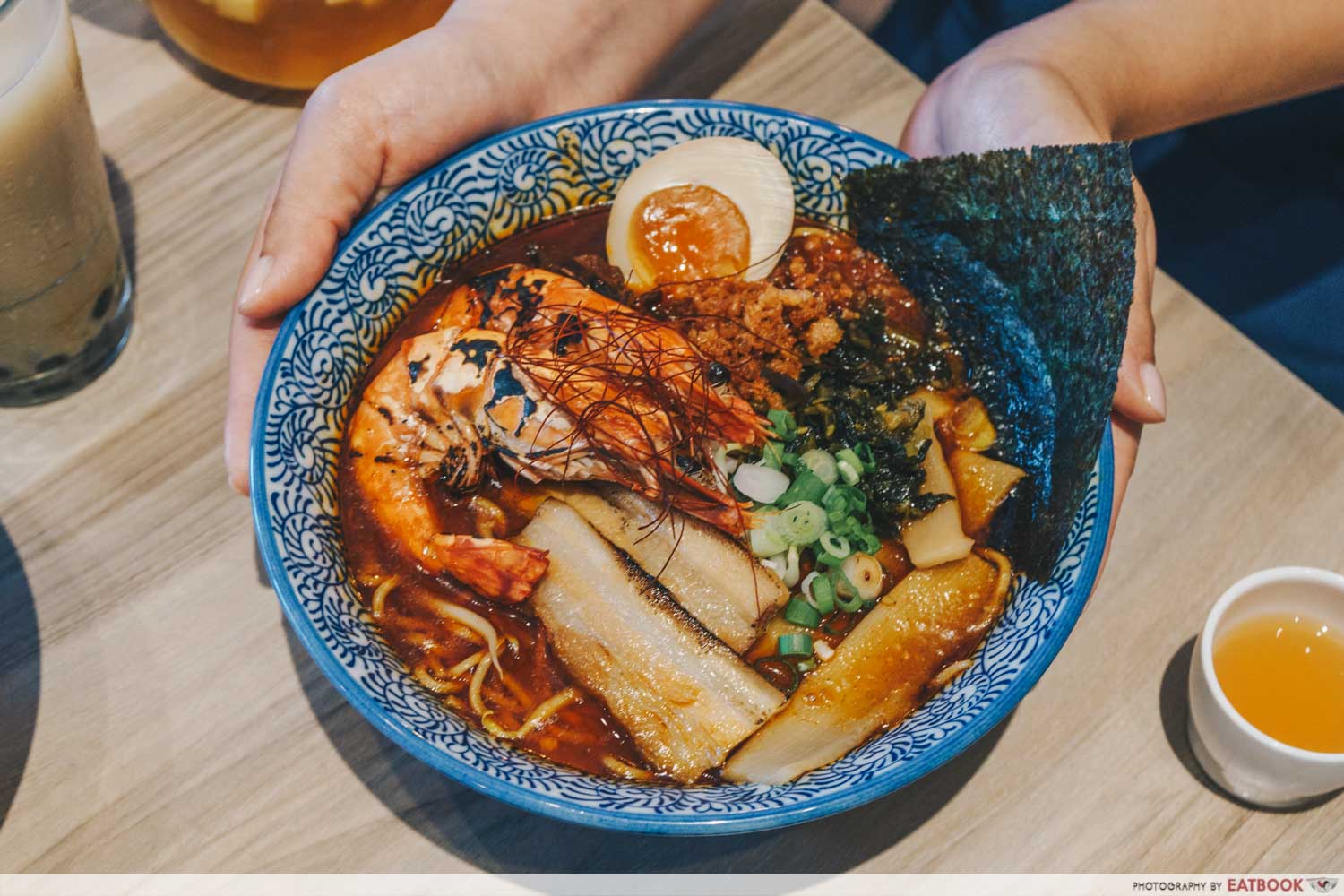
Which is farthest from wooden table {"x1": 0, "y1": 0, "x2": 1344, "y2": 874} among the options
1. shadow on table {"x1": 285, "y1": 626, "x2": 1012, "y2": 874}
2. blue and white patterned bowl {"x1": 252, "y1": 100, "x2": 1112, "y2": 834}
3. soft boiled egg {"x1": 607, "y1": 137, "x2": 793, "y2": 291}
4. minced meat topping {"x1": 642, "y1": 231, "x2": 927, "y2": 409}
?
soft boiled egg {"x1": 607, "y1": 137, "x2": 793, "y2": 291}

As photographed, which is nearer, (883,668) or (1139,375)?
(883,668)

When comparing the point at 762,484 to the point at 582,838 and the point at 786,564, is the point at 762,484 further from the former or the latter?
the point at 582,838

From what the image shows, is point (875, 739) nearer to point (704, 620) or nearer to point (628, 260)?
point (704, 620)

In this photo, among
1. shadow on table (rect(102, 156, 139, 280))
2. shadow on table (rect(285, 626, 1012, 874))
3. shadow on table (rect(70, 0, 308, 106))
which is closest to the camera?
shadow on table (rect(285, 626, 1012, 874))

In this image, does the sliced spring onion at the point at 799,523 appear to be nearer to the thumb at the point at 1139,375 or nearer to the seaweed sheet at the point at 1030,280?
the seaweed sheet at the point at 1030,280

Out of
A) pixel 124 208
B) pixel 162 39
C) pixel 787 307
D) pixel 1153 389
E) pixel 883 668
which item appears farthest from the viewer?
pixel 162 39

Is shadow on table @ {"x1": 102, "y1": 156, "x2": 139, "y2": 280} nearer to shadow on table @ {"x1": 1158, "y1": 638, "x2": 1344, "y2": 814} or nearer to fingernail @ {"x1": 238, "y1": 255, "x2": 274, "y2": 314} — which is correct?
fingernail @ {"x1": 238, "y1": 255, "x2": 274, "y2": 314}

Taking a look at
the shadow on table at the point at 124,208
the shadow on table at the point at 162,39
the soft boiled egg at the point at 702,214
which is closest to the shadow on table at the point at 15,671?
the shadow on table at the point at 124,208

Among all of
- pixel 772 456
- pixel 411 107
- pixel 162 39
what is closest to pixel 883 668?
pixel 772 456

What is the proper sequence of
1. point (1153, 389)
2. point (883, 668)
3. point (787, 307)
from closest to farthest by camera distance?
point (883, 668)
point (1153, 389)
point (787, 307)
